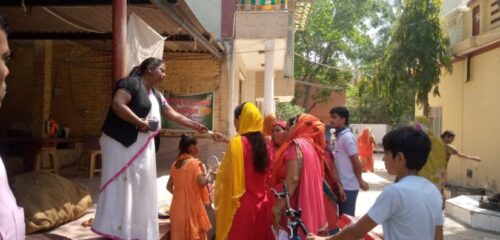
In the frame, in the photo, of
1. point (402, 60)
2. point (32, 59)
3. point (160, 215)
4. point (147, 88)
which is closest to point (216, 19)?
point (32, 59)

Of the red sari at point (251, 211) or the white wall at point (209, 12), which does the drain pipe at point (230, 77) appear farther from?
the red sari at point (251, 211)

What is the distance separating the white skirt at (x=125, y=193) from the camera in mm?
3615

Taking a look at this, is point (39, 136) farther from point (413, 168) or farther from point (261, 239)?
point (413, 168)

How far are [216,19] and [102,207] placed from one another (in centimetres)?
931

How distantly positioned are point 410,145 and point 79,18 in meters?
6.34

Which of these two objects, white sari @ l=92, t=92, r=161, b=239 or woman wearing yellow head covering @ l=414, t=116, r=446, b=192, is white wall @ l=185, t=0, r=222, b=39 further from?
white sari @ l=92, t=92, r=161, b=239

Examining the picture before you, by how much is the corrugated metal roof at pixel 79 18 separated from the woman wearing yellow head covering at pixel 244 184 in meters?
2.71

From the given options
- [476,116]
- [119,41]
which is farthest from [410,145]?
[476,116]

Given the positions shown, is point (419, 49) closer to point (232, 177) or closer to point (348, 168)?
point (348, 168)

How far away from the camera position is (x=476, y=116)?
12664 millimetres

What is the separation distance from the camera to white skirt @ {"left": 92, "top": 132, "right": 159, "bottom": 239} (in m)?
3.62

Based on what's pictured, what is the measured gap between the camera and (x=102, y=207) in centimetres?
369

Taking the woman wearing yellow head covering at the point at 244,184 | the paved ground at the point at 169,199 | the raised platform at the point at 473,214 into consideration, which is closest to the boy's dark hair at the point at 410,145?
the paved ground at the point at 169,199

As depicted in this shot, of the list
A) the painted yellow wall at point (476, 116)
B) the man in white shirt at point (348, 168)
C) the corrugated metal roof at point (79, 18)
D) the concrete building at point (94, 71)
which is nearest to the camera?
the man in white shirt at point (348, 168)
